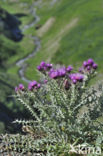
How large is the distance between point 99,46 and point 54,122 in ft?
216

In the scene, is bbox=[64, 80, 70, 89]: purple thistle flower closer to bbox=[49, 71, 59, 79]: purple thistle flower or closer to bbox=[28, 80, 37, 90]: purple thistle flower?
bbox=[49, 71, 59, 79]: purple thistle flower

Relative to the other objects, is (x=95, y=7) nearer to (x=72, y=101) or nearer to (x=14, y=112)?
(x=14, y=112)

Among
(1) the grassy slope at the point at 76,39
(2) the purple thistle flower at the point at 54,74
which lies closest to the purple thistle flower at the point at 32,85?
(2) the purple thistle flower at the point at 54,74

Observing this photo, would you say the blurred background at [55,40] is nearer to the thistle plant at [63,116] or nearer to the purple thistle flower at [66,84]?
the thistle plant at [63,116]

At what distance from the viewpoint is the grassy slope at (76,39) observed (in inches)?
2926

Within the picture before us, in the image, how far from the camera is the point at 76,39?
85.4 m

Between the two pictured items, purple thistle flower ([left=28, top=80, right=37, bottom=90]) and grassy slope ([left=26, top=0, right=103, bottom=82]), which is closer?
purple thistle flower ([left=28, top=80, right=37, bottom=90])

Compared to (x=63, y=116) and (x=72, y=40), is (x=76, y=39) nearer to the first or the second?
(x=72, y=40)

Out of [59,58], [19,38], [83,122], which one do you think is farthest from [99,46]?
[83,122]

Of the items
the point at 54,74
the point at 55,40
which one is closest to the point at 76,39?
the point at 55,40

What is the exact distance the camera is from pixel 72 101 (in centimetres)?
1014

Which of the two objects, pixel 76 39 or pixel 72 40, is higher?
pixel 72 40

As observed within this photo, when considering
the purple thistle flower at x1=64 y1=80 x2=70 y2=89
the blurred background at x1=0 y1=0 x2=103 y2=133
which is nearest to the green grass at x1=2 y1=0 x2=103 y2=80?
the blurred background at x1=0 y1=0 x2=103 y2=133

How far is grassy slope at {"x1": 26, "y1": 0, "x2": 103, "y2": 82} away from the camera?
74.3 m
